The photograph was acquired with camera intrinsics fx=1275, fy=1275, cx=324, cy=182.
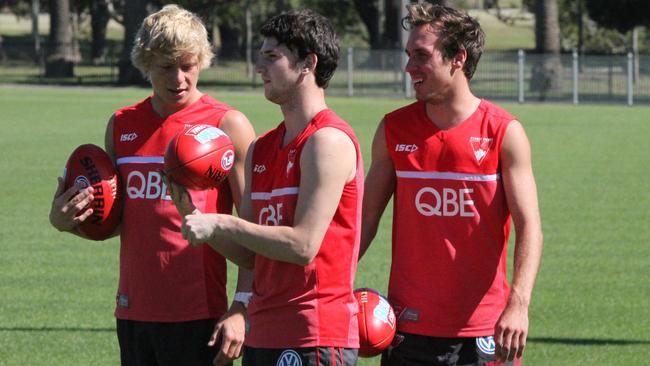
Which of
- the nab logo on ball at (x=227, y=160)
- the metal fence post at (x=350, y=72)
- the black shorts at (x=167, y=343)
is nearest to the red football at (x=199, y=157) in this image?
the nab logo on ball at (x=227, y=160)

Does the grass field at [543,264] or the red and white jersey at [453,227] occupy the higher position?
the red and white jersey at [453,227]

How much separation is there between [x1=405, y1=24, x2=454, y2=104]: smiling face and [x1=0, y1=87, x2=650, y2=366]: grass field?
13.8 ft

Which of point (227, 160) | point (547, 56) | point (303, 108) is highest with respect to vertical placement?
point (303, 108)

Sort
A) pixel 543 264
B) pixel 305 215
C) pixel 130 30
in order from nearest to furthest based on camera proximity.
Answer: pixel 305 215, pixel 543 264, pixel 130 30

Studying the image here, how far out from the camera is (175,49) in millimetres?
5379

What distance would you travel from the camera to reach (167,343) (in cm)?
554

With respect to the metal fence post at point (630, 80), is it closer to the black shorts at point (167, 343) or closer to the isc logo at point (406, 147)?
the isc logo at point (406, 147)

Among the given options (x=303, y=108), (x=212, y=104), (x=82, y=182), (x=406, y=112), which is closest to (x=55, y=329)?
(x=82, y=182)

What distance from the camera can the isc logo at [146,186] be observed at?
555 centimetres

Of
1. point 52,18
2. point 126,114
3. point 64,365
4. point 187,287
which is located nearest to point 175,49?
point 126,114

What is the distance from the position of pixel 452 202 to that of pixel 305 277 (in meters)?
0.90

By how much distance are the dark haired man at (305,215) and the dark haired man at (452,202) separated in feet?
1.98

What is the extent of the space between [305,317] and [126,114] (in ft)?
5.19

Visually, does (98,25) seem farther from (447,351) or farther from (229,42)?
(447,351)
